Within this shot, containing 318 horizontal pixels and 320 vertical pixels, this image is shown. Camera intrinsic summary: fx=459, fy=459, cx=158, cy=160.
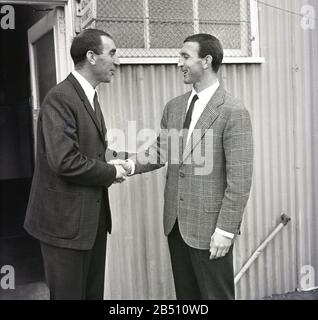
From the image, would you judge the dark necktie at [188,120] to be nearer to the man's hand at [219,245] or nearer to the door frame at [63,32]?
the man's hand at [219,245]

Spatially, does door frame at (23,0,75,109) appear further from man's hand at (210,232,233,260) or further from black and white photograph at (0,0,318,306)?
man's hand at (210,232,233,260)

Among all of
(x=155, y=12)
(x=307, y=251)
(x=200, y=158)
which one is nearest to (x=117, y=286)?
Answer: (x=200, y=158)

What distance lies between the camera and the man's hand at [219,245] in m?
2.81

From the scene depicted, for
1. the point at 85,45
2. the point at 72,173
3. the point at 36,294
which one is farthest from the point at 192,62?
the point at 36,294

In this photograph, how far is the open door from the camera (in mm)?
3600

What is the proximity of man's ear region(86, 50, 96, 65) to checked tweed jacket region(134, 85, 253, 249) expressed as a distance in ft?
2.16

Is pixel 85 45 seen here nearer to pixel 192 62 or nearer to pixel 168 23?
pixel 192 62

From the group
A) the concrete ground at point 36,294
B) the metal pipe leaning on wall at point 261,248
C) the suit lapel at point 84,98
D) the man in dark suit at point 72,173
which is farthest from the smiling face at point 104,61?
the concrete ground at point 36,294

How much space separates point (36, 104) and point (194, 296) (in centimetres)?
243

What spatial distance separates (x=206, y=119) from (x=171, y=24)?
48.9 inches

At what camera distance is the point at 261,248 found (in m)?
4.16

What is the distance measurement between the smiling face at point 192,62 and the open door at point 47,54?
1.05 metres

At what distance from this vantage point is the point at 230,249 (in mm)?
2951
